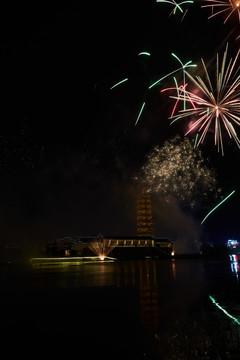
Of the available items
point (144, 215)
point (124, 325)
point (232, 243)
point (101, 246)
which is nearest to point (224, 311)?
point (124, 325)

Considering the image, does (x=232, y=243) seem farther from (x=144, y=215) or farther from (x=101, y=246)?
(x=101, y=246)

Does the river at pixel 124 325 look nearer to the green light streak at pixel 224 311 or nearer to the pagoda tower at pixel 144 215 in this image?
the green light streak at pixel 224 311

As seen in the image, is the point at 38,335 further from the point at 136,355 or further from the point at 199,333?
the point at 199,333

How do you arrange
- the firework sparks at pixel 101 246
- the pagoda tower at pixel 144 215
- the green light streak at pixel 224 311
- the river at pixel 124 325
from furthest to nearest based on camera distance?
the pagoda tower at pixel 144 215 → the firework sparks at pixel 101 246 → the green light streak at pixel 224 311 → the river at pixel 124 325

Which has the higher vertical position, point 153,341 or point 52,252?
point 52,252

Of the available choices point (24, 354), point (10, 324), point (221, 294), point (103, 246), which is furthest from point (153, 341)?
point (103, 246)

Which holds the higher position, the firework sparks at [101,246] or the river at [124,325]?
the firework sparks at [101,246]

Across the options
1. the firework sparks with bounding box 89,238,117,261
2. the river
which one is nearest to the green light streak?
the river

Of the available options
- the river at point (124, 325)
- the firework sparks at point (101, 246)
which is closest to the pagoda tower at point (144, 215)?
the firework sparks at point (101, 246)
